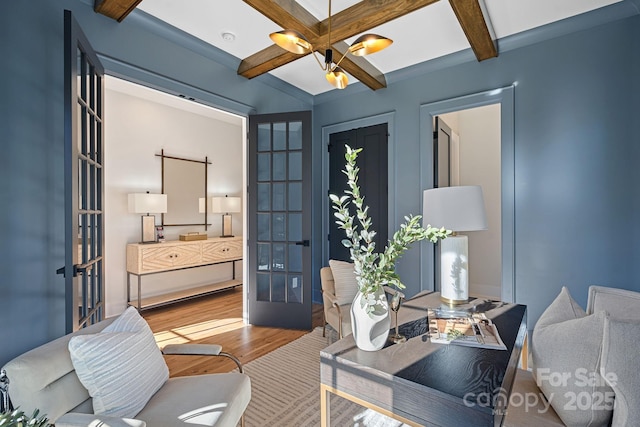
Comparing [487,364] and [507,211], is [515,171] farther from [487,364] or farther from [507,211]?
[487,364]

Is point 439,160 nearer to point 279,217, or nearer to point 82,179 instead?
point 279,217

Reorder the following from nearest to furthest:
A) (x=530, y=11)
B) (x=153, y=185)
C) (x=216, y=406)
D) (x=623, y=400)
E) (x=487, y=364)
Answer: (x=623, y=400) < (x=487, y=364) < (x=216, y=406) < (x=530, y=11) < (x=153, y=185)

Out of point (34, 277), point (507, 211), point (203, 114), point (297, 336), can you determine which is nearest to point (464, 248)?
point (507, 211)

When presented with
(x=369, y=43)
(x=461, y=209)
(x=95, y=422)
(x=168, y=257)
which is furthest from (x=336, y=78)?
(x=168, y=257)

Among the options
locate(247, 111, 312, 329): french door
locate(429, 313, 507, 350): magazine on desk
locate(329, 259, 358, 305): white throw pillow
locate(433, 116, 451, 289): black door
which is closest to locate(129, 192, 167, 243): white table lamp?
locate(247, 111, 312, 329): french door

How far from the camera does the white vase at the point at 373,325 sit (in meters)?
1.31

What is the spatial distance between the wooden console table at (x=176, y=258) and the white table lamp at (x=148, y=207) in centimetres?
24

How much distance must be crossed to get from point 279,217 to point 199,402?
2396mm

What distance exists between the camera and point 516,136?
2912 millimetres

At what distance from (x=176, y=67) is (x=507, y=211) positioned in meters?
3.43

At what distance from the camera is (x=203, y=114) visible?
16.6 ft

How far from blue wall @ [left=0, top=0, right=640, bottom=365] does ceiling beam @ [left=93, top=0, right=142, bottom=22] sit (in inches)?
2.5

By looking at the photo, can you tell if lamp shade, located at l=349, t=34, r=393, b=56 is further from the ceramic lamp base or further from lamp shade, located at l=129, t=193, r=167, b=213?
lamp shade, located at l=129, t=193, r=167, b=213

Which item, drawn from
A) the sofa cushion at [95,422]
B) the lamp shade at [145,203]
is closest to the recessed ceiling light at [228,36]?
the lamp shade at [145,203]
